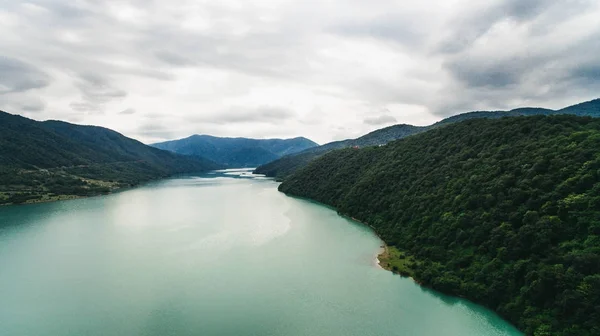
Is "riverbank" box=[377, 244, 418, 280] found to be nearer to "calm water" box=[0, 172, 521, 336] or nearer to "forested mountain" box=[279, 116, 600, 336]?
"forested mountain" box=[279, 116, 600, 336]

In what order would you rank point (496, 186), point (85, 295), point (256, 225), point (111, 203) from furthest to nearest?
point (111, 203) → point (256, 225) → point (496, 186) → point (85, 295)

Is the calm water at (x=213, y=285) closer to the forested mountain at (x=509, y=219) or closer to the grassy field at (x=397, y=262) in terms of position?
the grassy field at (x=397, y=262)

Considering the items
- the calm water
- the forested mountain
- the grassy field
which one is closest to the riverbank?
the grassy field

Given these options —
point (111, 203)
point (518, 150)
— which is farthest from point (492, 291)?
point (111, 203)

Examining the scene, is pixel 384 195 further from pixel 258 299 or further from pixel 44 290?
pixel 44 290

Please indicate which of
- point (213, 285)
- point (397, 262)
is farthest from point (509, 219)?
point (213, 285)

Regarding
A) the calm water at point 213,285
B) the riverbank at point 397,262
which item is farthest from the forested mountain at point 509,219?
the calm water at point 213,285
